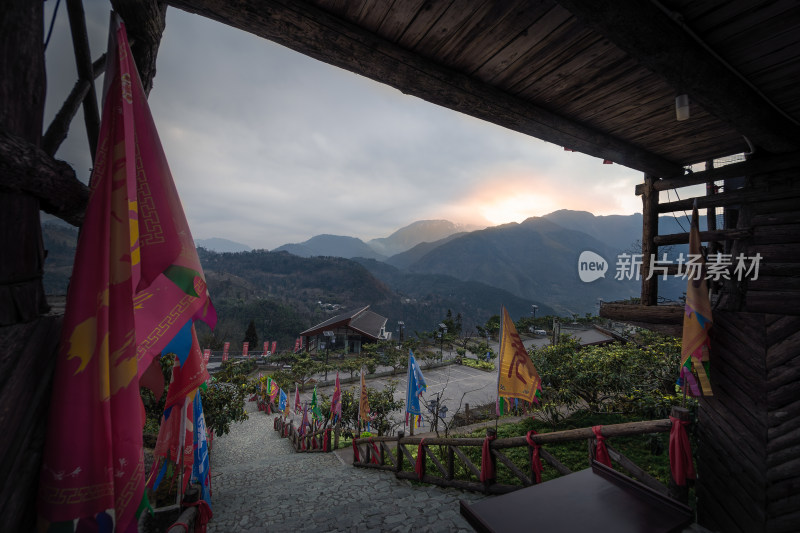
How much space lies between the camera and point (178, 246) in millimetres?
Result: 1625

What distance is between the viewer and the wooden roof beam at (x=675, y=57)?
1.77 m

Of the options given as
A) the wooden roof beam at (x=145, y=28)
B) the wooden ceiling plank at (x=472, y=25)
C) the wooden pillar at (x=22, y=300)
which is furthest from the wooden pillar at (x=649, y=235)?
the wooden pillar at (x=22, y=300)

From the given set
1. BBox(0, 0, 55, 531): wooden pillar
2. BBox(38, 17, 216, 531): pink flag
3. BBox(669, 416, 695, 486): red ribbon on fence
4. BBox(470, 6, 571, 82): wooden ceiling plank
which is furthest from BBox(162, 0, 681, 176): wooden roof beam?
BBox(669, 416, 695, 486): red ribbon on fence

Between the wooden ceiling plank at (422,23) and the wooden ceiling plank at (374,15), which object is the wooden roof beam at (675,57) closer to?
the wooden ceiling plank at (422,23)

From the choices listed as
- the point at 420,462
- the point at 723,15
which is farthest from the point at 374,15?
the point at 420,462

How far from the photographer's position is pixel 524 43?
7.53ft

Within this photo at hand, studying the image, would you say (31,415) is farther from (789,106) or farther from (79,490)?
(789,106)

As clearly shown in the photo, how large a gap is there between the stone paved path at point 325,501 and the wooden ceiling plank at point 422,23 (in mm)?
5565

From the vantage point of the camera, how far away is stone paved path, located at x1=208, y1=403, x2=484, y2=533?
4.80m

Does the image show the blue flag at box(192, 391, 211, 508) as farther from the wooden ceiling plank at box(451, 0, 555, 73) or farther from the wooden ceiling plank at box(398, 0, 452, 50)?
the wooden ceiling plank at box(451, 0, 555, 73)

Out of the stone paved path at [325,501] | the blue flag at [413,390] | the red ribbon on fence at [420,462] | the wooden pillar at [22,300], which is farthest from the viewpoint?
the blue flag at [413,390]

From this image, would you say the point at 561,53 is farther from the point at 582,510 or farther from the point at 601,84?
the point at 582,510

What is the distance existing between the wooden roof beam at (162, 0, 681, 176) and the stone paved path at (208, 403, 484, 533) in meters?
5.07

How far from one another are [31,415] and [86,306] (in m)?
Answer: 0.45
